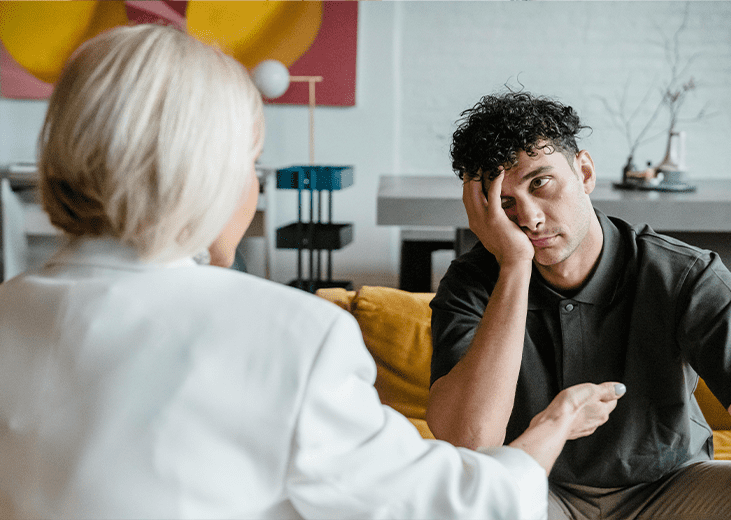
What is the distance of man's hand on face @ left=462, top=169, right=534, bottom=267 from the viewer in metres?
1.30

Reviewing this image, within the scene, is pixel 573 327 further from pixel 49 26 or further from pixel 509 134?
pixel 49 26

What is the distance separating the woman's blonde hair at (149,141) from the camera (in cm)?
64

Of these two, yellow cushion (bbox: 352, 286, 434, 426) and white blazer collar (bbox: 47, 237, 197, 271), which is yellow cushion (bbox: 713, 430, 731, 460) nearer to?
yellow cushion (bbox: 352, 286, 434, 426)

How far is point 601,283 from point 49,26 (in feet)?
14.8

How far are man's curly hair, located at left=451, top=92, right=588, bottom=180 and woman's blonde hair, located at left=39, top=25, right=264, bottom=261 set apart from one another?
0.81 metres

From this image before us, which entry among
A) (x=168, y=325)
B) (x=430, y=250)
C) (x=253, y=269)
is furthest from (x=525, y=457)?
(x=253, y=269)

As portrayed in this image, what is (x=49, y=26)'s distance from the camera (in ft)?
15.1

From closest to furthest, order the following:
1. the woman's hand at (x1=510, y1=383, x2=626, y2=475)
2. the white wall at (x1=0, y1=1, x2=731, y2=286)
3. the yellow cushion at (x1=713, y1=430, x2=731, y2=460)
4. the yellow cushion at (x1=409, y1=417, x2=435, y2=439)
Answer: the woman's hand at (x1=510, y1=383, x2=626, y2=475) < the yellow cushion at (x1=713, y1=430, x2=731, y2=460) < the yellow cushion at (x1=409, y1=417, x2=435, y2=439) < the white wall at (x1=0, y1=1, x2=731, y2=286)

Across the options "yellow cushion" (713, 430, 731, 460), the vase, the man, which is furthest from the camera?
the vase

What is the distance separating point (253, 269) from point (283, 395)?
14.1 ft

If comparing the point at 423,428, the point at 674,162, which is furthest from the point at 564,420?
the point at 674,162

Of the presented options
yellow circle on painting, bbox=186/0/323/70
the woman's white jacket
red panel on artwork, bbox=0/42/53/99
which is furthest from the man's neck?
red panel on artwork, bbox=0/42/53/99

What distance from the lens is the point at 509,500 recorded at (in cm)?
71

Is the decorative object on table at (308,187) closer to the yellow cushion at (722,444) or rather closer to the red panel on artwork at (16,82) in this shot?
the red panel on artwork at (16,82)
